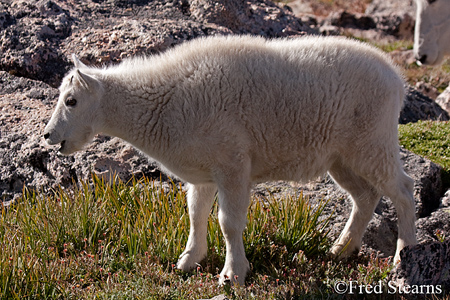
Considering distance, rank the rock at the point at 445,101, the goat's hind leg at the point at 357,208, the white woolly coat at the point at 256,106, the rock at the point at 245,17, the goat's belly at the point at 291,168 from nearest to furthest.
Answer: the white woolly coat at the point at 256,106 < the goat's belly at the point at 291,168 < the goat's hind leg at the point at 357,208 < the rock at the point at 245,17 < the rock at the point at 445,101

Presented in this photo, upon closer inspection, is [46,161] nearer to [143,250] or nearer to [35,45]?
[35,45]

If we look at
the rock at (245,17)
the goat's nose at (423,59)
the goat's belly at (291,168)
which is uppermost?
the rock at (245,17)

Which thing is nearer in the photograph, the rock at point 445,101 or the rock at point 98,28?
the rock at point 98,28

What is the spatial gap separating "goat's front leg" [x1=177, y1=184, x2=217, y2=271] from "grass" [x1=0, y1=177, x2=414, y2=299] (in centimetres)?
12

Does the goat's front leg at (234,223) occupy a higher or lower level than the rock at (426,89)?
higher

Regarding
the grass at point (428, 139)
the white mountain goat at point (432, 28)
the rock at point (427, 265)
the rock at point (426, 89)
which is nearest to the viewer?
the rock at point (427, 265)

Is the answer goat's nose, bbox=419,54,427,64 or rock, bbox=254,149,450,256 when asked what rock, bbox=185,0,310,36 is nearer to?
goat's nose, bbox=419,54,427,64

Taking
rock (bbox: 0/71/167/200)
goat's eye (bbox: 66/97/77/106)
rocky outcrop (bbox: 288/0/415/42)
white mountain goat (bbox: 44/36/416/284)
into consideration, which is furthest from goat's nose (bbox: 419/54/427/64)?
rocky outcrop (bbox: 288/0/415/42)

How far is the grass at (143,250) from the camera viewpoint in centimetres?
525

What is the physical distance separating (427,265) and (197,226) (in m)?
2.36

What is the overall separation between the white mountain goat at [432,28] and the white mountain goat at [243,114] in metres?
4.16

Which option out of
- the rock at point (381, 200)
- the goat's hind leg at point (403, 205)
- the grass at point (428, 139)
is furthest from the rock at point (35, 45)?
the grass at point (428, 139)

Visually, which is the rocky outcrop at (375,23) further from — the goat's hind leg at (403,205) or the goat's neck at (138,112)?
the goat's neck at (138,112)

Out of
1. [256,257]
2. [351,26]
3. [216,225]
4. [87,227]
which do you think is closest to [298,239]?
[256,257]
